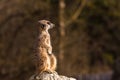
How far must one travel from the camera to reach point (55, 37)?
3048cm

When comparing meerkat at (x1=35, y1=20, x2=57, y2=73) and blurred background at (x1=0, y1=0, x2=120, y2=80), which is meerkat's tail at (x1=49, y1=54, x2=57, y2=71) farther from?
blurred background at (x1=0, y1=0, x2=120, y2=80)

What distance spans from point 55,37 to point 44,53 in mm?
22049

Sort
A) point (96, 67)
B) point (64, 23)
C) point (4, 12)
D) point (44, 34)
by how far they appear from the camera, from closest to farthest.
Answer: point (44, 34) → point (4, 12) → point (64, 23) → point (96, 67)

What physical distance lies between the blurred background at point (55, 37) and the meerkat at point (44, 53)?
603 inches

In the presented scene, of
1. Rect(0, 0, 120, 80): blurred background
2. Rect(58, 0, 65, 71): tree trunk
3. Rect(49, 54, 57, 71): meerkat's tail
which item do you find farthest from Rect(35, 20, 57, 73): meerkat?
Rect(58, 0, 65, 71): tree trunk

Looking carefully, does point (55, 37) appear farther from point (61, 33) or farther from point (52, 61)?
point (52, 61)

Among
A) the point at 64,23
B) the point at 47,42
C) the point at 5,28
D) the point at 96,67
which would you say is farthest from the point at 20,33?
the point at 47,42

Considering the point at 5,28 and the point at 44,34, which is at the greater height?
the point at 5,28

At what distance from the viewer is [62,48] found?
100 feet

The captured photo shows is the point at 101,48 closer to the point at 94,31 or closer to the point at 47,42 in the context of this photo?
the point at 94,31

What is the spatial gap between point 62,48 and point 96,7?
11.6m

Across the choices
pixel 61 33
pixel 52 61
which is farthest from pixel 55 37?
pixel 52 61

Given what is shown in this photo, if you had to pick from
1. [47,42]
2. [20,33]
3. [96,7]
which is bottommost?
[47,42]

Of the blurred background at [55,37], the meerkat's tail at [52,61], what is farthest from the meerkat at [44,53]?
the blurred background at [55,37]
